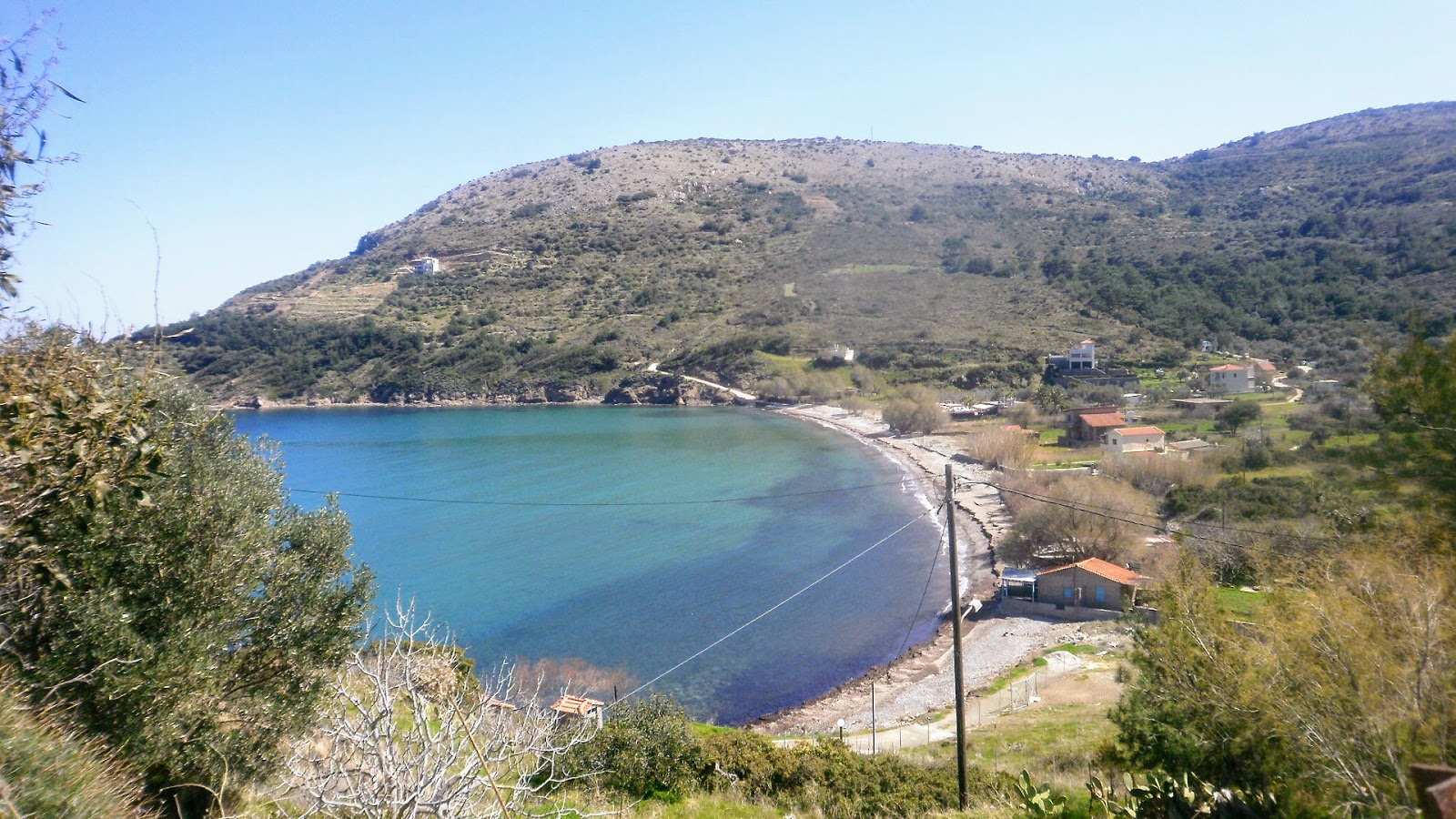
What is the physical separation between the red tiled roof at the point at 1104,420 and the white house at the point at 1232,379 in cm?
737

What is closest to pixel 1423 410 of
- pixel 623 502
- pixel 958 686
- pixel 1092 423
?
pixel 958 686

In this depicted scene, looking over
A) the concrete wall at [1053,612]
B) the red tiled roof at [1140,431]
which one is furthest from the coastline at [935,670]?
the red tiled roof at [1140,431]

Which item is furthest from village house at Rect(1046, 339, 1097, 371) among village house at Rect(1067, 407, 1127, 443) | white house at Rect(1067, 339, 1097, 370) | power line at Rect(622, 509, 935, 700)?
power line at Rect(622, 509, 935, 700)

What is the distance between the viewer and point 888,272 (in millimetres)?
83312

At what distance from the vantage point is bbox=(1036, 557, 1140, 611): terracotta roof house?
1911 centimetres

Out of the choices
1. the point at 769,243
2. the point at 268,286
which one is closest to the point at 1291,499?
the point at 769,243

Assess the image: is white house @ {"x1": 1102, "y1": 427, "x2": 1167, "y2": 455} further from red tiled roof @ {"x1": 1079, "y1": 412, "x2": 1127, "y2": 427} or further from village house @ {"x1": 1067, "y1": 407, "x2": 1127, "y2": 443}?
red tiled roof @ {"x1": 1079, "y1": 412, "x2": 1127, "y2": 427}

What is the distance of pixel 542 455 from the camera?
4762cm

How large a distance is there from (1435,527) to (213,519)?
10.2m

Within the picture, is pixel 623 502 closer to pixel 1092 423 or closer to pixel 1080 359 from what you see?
pixel 1092 423

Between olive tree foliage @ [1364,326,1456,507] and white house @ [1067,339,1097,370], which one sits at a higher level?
olive tree foliage @ [1364,326,1456,507]

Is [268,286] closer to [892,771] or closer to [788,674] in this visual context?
[788,674]

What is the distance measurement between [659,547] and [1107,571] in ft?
51.8

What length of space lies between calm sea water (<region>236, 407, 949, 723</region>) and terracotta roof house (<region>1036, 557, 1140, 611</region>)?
3.47m
